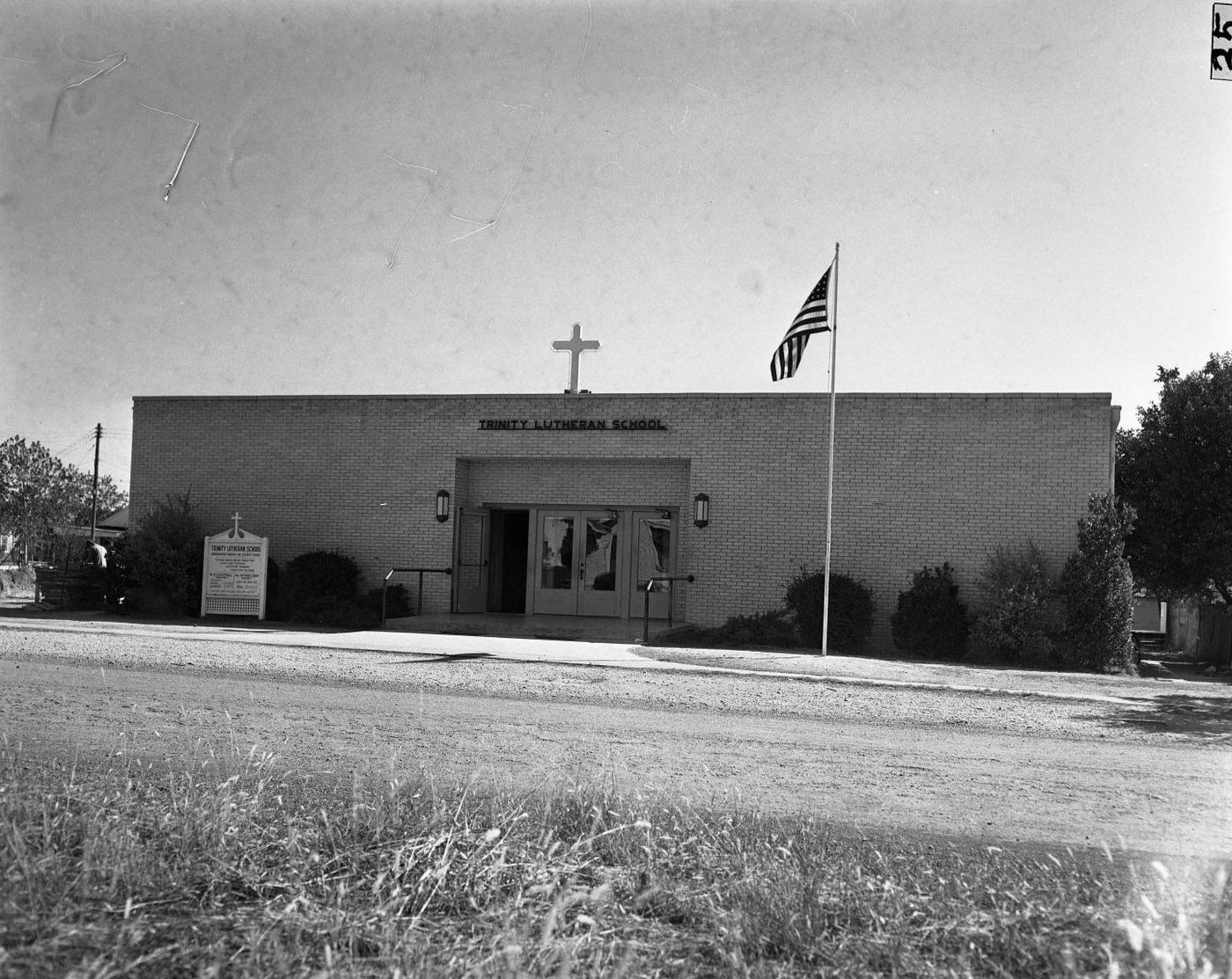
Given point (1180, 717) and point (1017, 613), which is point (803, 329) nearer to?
point (1017, 613)

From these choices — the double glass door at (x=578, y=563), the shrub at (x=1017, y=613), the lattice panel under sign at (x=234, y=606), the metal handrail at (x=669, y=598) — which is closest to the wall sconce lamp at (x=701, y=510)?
the metal handrail at (x=669, y=598)

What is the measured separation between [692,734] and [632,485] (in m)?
13.3

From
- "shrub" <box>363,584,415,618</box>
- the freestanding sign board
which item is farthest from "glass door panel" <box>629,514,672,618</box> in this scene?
the freestanding sign board

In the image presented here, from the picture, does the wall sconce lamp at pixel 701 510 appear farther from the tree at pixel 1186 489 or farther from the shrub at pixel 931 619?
the tree at pixel 1186 489

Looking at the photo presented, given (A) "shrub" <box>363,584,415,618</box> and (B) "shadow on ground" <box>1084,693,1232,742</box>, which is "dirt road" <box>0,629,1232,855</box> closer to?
(B) "shadow on ground" <box>1084,693,1232,742</box>

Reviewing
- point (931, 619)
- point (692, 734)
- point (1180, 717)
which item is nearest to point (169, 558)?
point (931, 619)

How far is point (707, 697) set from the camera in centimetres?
1171

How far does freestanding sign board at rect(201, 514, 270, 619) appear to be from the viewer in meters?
21.7

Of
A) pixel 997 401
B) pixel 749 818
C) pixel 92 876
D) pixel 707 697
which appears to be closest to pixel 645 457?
pixel 997 401

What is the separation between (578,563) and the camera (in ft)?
75.7

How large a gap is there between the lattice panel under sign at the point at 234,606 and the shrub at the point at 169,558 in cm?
92

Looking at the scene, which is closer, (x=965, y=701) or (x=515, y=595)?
(x=965, y=701)

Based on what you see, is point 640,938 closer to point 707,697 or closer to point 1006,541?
point 707,697

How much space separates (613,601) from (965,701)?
11320 mm
